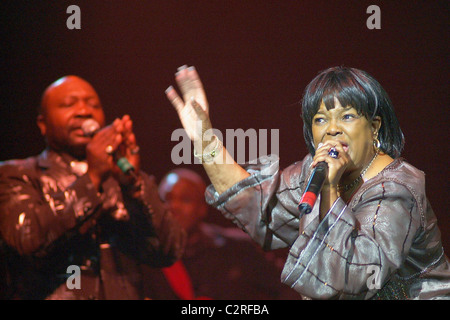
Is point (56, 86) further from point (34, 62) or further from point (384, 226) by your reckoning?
point (384, 226)

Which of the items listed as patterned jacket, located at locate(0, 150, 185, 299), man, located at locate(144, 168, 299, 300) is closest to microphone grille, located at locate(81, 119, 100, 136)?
patterned jacket, located at locate(0, 150, 185, 299)

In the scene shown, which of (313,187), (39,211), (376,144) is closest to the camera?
(313,187)

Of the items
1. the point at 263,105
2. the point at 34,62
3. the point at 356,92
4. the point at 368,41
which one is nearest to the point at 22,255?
the point at 34,62

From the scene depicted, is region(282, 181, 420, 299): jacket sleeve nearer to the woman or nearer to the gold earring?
the woman

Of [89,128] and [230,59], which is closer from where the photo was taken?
[89,128]

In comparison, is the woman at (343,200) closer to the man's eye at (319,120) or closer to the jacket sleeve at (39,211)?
the man's eye at (319,120)

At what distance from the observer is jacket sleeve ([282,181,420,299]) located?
4.33ft

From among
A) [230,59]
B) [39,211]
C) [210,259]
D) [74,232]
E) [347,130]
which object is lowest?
[210,259]

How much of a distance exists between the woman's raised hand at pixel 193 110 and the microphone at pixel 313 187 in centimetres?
44

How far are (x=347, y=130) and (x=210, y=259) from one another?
5.85ft

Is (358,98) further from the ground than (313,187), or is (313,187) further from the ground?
(358,98)

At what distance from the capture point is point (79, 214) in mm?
2518

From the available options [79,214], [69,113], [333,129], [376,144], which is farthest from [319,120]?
[69,113]

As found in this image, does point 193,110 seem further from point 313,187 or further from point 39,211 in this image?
point 39,211
